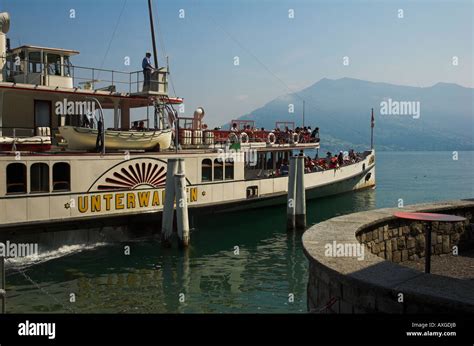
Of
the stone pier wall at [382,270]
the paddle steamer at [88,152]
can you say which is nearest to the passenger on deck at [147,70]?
the paddle steamer at [88,152]

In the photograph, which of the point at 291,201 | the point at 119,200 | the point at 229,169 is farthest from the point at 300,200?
the point at 119,200

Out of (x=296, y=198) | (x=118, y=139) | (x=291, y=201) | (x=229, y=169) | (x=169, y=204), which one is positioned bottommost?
(x=291, y=201)

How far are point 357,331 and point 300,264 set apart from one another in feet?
39.5

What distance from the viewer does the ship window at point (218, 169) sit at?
23594mm

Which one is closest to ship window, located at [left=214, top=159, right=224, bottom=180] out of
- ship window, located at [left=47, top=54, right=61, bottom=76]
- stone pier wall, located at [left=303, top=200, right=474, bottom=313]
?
ship window, located at [left=47, top=54, right=61, bottom=76]

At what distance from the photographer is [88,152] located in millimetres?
19203

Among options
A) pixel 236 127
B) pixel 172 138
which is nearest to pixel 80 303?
pixel 172 138

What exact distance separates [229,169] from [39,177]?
9.63m

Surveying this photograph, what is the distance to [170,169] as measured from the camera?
60.6ft

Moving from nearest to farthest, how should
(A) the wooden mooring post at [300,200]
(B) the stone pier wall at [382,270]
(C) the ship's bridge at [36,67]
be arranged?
(B) the stone pier wall at [382,270] → (C) the ship's bridge at [36,67] → (A) the wooden mooring post at [300,200]

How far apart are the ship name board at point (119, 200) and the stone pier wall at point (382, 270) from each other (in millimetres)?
11694

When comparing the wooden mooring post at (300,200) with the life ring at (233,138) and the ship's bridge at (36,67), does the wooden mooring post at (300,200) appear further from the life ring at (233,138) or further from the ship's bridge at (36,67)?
the ship's bridge at (36,67)

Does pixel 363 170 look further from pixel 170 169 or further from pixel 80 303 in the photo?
pixel 80 303

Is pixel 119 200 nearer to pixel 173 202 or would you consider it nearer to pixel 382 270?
pixel 173 202
